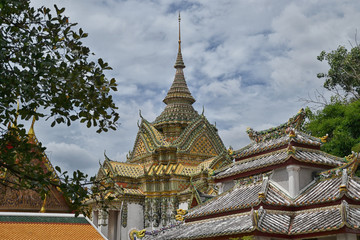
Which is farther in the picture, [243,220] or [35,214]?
[35,214]

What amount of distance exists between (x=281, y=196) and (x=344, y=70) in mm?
18260

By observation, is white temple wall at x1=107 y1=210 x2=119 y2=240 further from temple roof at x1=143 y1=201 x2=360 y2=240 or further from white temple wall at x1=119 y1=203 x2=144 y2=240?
temple roof at x1=143 y1=201 x2=360 y2=240

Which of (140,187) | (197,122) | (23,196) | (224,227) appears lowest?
(224,227)

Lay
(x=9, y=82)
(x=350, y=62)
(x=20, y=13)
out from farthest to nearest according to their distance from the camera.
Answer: (x=350, y=62), (x=20, y=13), (x=9, y=82)

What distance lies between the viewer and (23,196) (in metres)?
16.8

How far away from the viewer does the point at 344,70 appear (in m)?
30.4

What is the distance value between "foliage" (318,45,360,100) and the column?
57.8ft

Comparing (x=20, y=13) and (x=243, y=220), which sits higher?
(x=20, y=13)

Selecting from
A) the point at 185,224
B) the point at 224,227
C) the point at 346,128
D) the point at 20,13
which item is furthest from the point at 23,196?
the point at 346,128

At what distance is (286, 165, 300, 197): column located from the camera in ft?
47.8

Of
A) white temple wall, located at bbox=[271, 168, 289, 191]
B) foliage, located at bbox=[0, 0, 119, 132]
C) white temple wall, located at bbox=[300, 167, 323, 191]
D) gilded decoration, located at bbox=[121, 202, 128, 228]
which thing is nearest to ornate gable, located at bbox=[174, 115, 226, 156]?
gilded decoration, located at bbox=[121, 202, 128, 228]

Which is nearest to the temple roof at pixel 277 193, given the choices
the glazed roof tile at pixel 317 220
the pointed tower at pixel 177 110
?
the glazed roof tile at pixel 317 220

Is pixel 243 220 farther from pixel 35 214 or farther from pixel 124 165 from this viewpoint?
pixel 124 165

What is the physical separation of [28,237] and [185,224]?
5.30m
